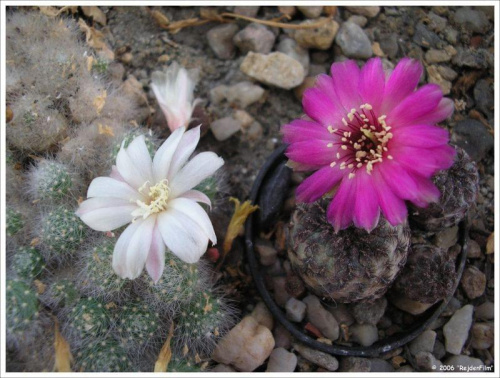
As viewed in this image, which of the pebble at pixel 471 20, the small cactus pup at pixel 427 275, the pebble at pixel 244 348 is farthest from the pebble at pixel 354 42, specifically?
the pebble at pixel 244 348

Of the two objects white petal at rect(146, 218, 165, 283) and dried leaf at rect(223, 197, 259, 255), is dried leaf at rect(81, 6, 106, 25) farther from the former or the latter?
white petal at rect(146, 218, 165, 283)

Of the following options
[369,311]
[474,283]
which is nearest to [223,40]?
[369,311]

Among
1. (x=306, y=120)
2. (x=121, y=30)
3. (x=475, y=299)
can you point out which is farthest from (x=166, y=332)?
(x=121, y=30)

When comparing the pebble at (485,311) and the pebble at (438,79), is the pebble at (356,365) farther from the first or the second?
the pebble at (438,79)

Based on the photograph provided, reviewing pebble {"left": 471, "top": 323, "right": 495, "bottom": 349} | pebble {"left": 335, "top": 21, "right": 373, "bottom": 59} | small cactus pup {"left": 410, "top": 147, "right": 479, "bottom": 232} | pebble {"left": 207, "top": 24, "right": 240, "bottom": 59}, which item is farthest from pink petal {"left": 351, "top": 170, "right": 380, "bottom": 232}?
pebble {"left": 207, "top": 24, "right": 240, "bottom": 59}

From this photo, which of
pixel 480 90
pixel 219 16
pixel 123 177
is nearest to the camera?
pixel 123 177

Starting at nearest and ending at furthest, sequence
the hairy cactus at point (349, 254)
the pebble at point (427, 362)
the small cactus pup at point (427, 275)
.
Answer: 1. the hairy cactus at point (349, 254)
2. the small cactus pup at point (427, 275)
3. the pebble at point (427, 362)

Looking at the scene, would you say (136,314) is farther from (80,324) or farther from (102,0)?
(102,0)
